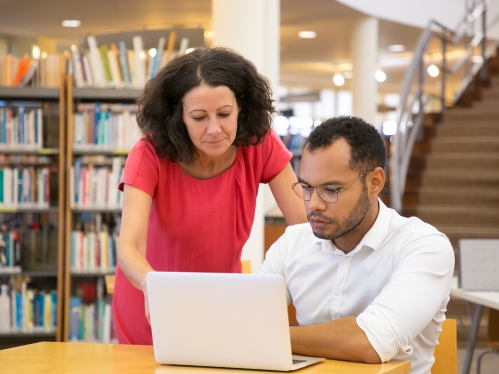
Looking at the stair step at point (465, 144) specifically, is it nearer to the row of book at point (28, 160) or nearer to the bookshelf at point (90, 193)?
the bookshelf at point (90, 193)

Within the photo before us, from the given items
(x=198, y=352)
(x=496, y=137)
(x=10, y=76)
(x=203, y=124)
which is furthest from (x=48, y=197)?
(x=496, y=137)

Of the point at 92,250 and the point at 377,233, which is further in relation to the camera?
the point at 92,250

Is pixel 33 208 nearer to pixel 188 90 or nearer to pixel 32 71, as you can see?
pixel 32 71

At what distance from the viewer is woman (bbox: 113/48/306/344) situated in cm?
187

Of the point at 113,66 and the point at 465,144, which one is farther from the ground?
the point at 113,66

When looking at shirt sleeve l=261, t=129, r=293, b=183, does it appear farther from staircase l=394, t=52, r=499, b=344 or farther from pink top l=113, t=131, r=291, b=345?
staircase l=394, t=52, r=499, b=344

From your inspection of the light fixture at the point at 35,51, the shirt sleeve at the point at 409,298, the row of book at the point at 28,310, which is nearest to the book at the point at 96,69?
the row of book at the point at 28,310

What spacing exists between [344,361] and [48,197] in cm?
377

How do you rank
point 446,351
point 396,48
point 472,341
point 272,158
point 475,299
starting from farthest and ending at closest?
point 396,48 → point 472,341 → point 475,299 → point 272,158 → point 446,351

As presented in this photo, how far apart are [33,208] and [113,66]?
110 cm

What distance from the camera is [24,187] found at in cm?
495

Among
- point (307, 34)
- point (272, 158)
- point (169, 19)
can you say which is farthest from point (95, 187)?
point (307, 34)

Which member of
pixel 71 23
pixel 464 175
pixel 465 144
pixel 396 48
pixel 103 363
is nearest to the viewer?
pixel 103 363

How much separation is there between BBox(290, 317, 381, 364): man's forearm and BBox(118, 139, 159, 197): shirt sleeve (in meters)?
0.60
